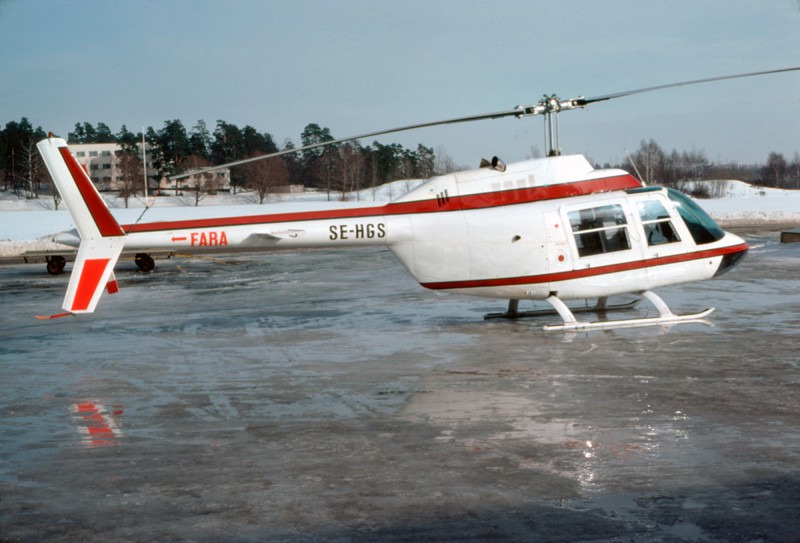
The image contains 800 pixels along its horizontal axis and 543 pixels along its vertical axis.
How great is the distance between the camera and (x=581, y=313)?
1446 centimetres

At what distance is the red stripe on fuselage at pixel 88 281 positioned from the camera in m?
11.5

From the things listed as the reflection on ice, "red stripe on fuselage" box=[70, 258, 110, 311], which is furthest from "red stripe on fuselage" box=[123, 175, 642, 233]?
the reflection on ice

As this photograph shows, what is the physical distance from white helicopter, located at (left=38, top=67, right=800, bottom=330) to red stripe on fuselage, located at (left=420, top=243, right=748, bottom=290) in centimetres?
2

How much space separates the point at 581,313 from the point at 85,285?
7960mm

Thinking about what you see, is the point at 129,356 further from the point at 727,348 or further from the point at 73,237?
the point at 73,237

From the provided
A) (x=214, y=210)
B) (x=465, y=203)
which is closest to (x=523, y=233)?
(x=465, y=203)

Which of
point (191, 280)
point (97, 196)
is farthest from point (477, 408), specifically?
point (191, 280)

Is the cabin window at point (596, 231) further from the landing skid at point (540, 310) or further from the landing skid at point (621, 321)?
the landing skid at point (540, 310)

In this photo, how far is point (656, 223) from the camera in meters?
12.8

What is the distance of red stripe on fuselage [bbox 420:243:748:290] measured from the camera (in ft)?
41.7

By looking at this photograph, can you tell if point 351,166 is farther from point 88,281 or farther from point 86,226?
point 88,281

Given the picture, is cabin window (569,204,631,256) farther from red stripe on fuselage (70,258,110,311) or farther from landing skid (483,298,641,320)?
red stripe on fuselage (70,258,110,311)

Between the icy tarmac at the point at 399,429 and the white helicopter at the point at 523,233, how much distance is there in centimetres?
86

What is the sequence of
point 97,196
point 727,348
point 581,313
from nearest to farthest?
point 727,348, point 97,196, point 581,313
